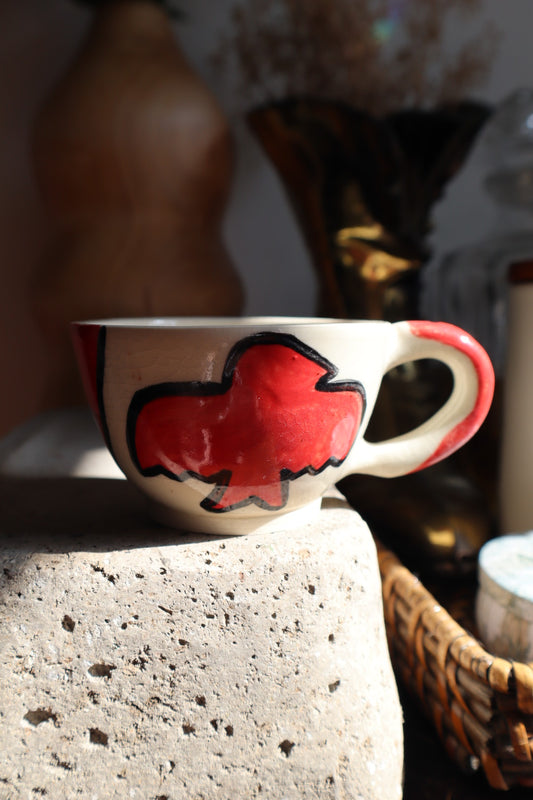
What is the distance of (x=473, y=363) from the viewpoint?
13.1 inches

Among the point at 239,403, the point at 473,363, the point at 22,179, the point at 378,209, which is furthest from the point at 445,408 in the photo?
the point at 22,179

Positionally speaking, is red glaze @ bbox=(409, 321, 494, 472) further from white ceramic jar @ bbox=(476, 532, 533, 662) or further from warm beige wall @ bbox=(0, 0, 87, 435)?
warm beige wall @ bbox=(0, 0, 87, 435)

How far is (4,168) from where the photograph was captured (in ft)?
2.24

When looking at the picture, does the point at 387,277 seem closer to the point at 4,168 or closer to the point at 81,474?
the point at 81,474

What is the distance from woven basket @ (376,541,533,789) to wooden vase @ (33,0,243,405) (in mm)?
370

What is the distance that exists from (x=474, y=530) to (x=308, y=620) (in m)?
0.22

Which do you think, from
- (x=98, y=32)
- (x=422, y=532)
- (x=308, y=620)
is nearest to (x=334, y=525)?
(x=308, y=620)

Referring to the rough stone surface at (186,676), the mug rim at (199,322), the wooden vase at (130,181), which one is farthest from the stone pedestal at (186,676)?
the wooden vase at (130,181)

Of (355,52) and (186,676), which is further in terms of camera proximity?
(355,52)

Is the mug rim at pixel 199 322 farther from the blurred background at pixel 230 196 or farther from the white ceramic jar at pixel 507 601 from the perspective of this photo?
the blurred background at pixel 230 196

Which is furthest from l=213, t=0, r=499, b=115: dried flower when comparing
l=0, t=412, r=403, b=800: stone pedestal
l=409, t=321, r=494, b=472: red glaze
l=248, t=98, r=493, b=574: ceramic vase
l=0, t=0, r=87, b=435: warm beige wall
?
l=0, t=412, r=403, b=800: stone pedestal

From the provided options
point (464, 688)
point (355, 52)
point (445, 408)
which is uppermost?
point (355, 52)

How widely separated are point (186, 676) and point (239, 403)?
12 centimetres

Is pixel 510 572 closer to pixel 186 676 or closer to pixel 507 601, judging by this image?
pixel 507 601
